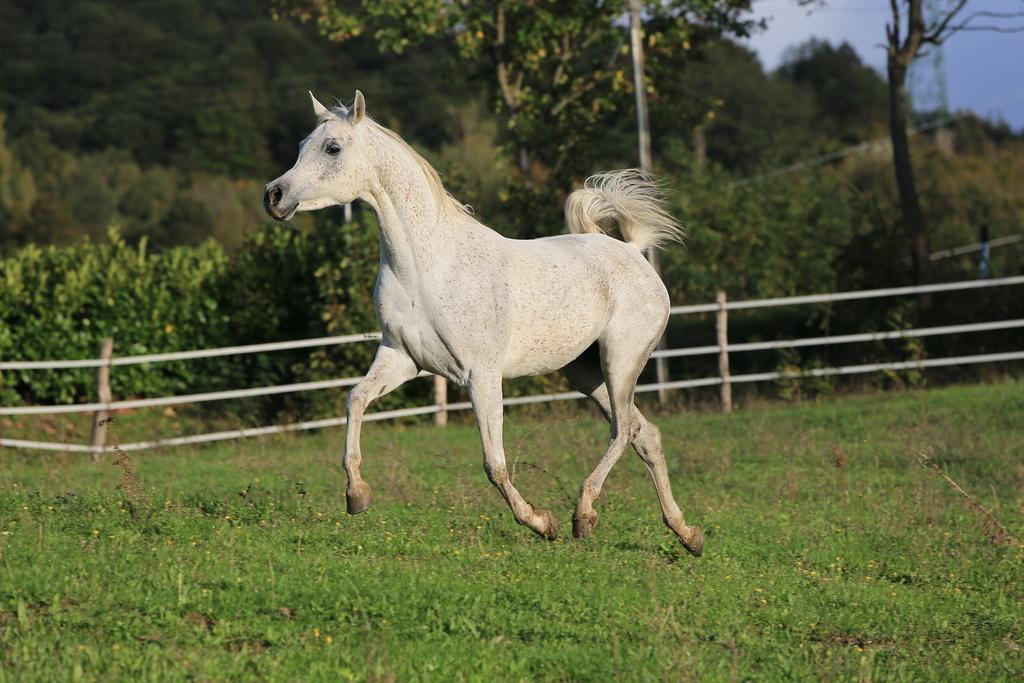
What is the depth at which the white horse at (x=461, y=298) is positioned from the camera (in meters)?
6.98

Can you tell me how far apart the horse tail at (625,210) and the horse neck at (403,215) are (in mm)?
1610

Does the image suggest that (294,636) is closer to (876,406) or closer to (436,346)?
(436,346)

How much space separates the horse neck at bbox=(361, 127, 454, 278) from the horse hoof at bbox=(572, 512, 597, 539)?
5.57 feet

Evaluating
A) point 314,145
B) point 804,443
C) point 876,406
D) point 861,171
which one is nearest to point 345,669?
point 314,145

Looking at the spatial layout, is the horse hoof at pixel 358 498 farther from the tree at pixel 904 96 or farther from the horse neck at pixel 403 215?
the tree at pixel 904 96

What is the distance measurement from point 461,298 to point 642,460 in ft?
6.08

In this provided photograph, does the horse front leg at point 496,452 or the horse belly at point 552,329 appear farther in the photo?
the horse belly at point 552,329

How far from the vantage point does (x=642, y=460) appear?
323 inches

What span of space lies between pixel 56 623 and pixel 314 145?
110 inches

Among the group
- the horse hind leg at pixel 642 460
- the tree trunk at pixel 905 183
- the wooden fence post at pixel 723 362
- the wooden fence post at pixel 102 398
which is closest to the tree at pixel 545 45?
the tree trunk at pixel 905 183

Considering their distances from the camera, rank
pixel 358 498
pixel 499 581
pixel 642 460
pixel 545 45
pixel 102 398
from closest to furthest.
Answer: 1. pixel 499 581
2. pixel 358 498
3. pixel 642 460
4. pixel 102 398
5. pixel 545 45

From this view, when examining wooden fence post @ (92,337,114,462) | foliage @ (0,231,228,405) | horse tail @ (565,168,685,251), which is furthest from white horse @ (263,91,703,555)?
foliage @ (0,231,228,405)

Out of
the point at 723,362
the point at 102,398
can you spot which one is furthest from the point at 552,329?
the point at 723,362

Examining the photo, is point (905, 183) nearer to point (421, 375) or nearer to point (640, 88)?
point (640, 88)
